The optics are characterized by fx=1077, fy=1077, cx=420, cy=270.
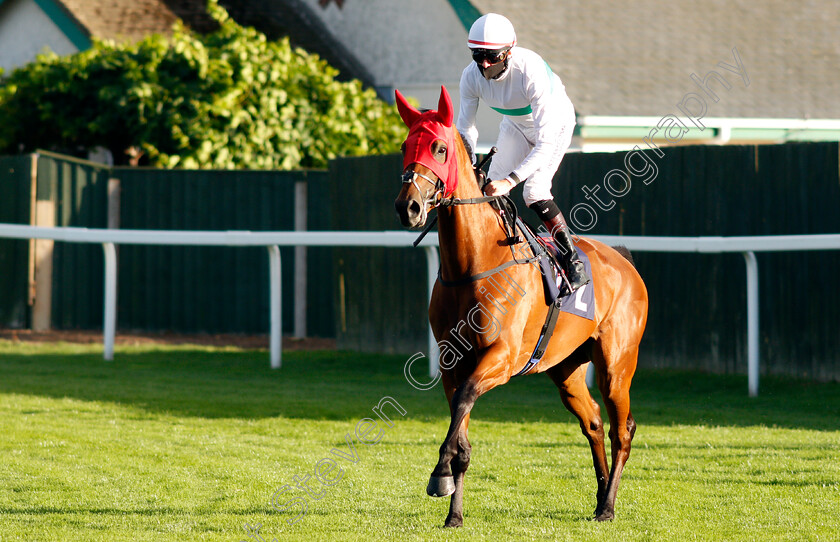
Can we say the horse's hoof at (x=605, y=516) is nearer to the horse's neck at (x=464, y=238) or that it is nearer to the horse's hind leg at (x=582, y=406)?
the horse's hind leg at (x=582, y=406)

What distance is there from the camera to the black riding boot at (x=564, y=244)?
5523mm

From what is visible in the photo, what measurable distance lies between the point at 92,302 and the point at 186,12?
26.5 feet

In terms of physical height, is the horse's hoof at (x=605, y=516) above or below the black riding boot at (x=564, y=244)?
below

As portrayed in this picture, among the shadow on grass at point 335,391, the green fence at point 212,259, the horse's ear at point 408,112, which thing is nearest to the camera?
the horse's ear at point 408,112

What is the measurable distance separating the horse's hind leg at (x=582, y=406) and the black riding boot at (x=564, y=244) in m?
0.54

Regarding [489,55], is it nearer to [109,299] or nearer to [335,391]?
[335,391]

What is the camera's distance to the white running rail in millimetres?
8344

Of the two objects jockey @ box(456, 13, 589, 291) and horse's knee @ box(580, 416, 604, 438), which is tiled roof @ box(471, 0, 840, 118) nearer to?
jockey @ box(456, 13, 589, 291)

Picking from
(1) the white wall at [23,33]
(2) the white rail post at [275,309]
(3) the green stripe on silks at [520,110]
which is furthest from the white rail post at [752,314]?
(1) the white wall at [23,33]

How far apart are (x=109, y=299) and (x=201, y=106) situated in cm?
412

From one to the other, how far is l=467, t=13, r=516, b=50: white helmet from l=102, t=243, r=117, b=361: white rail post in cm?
624

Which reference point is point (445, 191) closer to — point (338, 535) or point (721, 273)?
point (338, 535)

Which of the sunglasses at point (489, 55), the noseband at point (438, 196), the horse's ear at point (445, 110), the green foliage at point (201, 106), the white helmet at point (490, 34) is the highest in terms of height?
the green foliage at point (201, 106)

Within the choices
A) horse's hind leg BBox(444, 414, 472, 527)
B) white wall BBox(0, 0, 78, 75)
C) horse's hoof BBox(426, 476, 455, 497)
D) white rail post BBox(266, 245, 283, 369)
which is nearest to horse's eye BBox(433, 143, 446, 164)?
horse's hind leg BBox(444, 414, 472, 527)
